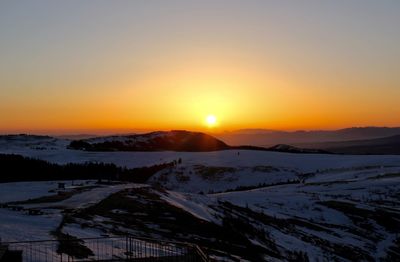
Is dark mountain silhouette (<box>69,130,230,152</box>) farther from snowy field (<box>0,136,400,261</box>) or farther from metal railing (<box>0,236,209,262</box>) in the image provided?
metal railing (<box>0,236,209,262</box>)

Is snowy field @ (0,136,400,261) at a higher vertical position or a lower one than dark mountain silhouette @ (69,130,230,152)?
lower

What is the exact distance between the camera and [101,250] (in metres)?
25.3

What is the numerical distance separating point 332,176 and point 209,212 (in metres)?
62.7

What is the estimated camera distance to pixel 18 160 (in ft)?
297

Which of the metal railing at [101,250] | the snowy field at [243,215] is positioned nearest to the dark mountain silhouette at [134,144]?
the snowy field at [243,215]

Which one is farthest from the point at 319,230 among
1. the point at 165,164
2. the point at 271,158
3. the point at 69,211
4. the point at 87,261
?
the point at 271,158

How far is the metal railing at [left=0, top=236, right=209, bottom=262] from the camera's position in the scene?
72.6 ft

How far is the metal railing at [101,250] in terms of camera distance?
72.6ft

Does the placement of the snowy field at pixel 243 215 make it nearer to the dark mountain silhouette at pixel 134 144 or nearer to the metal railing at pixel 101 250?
the metal railing at pixel 101 250

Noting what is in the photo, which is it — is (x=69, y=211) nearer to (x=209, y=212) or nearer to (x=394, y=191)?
(x=209, y=212)

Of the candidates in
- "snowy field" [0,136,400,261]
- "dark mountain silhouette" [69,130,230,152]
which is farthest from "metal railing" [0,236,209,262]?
"dark mountain silhouette" [69,130,230,152]

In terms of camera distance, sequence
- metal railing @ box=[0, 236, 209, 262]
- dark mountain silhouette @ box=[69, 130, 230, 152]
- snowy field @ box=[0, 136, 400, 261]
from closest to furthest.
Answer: metal railing @ box=[0, 236, 209, 262]
snowy field @ box=[0, 136, 400, 261]
dark mountain silhouette @ box=[69, 130, 230, 152]

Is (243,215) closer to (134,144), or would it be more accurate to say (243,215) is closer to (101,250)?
(101,250)

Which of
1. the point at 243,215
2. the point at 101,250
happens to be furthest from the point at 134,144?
Result: the point at 101,250
